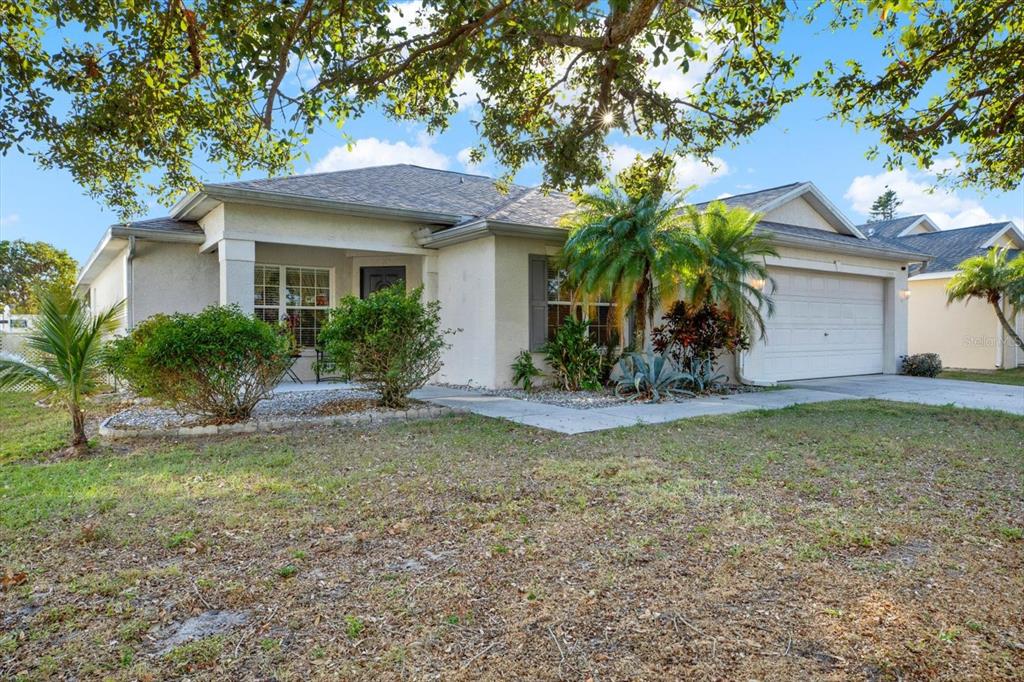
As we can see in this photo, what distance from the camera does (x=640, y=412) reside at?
8.41m

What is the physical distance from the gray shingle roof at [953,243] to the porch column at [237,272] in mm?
18213

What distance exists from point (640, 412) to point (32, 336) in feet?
23.2

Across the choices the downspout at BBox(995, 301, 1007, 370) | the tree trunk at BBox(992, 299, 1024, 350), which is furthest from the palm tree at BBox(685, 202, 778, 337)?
the downspout at BBox(995, 301, 1007, 370)

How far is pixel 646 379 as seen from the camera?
9758 mm

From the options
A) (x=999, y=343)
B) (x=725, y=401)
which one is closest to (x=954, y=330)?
(x=999, y=343)

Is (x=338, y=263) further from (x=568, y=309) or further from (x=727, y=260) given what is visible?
(x=727, y=260)

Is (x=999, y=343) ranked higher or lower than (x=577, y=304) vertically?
lower

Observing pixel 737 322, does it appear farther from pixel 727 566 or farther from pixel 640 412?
pixel 727 566

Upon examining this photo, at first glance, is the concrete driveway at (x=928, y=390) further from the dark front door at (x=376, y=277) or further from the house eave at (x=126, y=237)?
the house eave at (x=126, y=237)

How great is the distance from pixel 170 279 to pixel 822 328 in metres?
13.4

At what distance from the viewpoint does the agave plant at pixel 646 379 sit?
971 cm

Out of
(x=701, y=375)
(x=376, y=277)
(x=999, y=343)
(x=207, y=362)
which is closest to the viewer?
(x=207, y=362)

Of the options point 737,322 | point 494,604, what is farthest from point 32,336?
point 737,322

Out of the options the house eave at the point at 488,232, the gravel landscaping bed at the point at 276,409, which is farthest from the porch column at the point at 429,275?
the gravel landscaping bed at the point at 276,409
